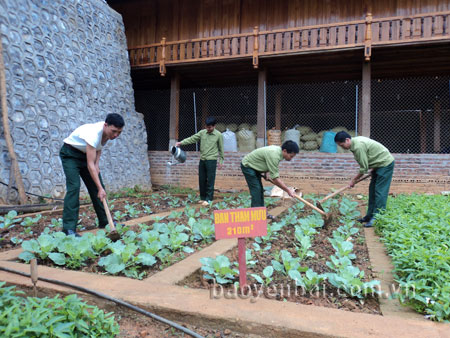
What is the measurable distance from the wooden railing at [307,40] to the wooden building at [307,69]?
0.03 metres

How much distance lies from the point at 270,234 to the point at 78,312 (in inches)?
89.5

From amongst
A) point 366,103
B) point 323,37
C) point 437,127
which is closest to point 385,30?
point 323,37

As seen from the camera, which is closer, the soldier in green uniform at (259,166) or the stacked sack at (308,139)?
the soldier in green uniform at (259,166)

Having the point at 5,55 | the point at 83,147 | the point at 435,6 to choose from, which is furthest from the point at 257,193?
the point at 435,6

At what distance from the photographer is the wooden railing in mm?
7957

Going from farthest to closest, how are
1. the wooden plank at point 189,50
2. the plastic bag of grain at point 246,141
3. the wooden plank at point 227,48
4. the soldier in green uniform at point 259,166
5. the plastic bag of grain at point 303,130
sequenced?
the plastic bag of grain at point 303,130 < the plastic bag of grain at point 246,141 < the wooden plank at point 189,50 < the wooden plank at point 227,48 < the soldier in green uniform at point 259,166

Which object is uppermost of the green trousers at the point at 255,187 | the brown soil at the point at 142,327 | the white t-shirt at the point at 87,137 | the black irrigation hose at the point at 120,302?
the white t-shirt at the point at 87,137

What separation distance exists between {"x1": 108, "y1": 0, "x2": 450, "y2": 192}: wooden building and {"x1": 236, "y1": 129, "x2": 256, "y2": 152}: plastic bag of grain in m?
0.99

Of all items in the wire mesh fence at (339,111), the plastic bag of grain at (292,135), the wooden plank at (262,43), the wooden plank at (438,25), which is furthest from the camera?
the wire mesh fence at (339,111)

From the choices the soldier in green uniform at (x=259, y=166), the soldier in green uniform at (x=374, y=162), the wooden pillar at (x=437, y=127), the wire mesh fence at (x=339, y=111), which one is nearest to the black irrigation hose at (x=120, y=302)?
the soldier in green uniform at (x=259, y=166)

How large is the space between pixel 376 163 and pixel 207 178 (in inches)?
123

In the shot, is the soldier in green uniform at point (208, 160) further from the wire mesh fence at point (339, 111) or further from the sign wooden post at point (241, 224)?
the sign wooden post at point (241, 224)

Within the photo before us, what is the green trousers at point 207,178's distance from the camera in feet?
20.6

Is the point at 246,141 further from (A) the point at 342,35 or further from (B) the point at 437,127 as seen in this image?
(B) the point at 437,127
